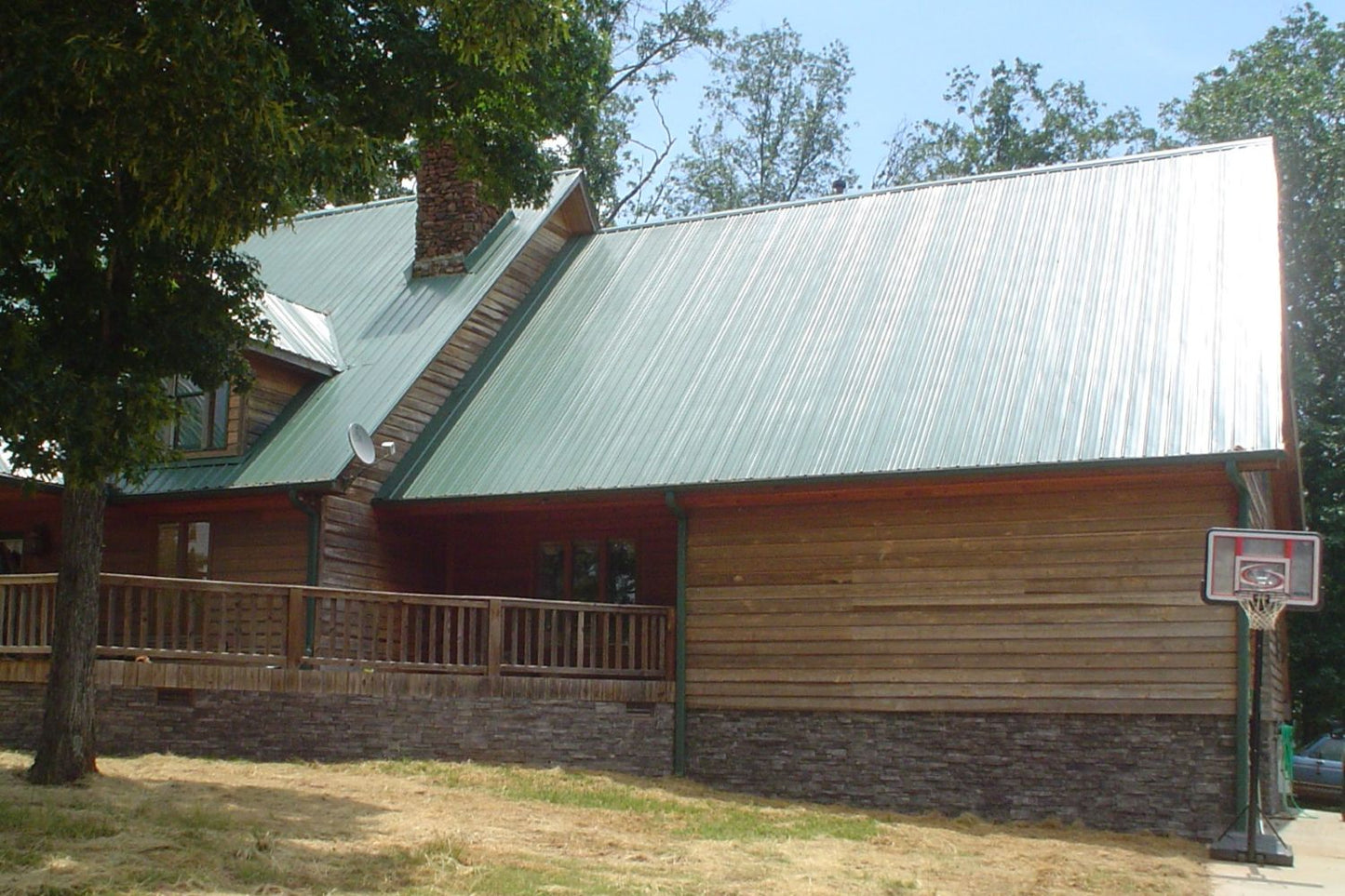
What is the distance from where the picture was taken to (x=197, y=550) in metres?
20.0

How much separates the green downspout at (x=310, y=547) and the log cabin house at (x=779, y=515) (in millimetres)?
46

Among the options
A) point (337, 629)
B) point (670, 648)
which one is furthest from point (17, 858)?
point (670, 648)

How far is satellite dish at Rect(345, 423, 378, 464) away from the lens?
59.6 feet

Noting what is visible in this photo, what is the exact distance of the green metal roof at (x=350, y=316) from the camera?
19234 mm

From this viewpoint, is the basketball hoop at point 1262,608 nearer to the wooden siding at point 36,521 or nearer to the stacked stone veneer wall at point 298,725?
the stacked stone veneer wall at point 298,725

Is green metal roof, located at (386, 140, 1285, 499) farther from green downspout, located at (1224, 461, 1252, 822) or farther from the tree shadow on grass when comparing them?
the tree shadow on grass

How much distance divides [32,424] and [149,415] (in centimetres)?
84

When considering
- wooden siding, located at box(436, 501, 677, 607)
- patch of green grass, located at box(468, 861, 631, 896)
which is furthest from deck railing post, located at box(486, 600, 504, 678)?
patch of green grass, located at box(468, 861, 631, 896)

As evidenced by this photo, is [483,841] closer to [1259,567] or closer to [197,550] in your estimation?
[1259,567]

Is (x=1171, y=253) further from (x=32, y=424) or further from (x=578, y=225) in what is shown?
(x=32, y=424)

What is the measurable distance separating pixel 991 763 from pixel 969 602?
5.63 feet

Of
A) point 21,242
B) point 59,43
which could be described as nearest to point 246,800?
point 21,242

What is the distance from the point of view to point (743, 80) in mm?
44938

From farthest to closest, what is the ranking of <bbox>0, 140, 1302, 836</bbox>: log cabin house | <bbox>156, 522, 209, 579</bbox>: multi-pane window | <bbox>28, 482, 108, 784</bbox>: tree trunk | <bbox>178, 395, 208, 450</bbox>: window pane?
<bbox>178, 395, 208, 450</bbox>: window pane → <bbox>156, 522, 209, 579</bbox>: multi-pane window → <bbox>0, 140, 1302, 836</bbox>: log cabin house → <bbox>28, 482, 108, 784</bbox>: tree trunk
